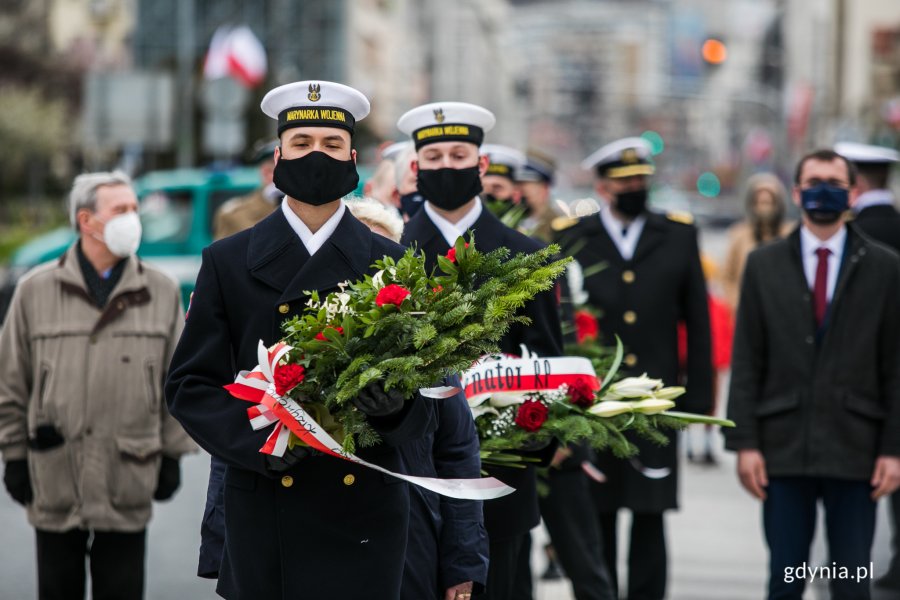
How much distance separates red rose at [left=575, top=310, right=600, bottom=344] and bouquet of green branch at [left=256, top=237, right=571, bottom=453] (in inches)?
106

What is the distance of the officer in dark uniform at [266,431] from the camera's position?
3.56 meters

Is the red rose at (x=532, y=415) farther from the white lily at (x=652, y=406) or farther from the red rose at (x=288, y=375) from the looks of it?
the red rose at (x=288, y=375)

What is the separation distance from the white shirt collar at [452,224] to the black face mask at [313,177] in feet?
4.47

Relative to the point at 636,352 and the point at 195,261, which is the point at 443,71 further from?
the point at 636,352

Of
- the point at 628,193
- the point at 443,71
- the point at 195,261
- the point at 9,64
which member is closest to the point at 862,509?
the point at 628,193

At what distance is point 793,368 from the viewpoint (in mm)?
5785

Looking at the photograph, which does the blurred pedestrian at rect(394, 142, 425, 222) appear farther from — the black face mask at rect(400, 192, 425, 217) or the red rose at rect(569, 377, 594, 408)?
the red rose at rect(569, 377, 594, 408)

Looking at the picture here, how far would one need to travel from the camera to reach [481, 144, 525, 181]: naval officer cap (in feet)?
23.2

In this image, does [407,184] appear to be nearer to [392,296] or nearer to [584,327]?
[584,327]

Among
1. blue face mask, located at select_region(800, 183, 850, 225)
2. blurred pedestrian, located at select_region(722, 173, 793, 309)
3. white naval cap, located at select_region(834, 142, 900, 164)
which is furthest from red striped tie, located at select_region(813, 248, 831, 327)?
blurred pedestrian, located at select_region(722, 173, 793, 309)

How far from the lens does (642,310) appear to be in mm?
6871

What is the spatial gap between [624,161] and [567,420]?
8.18 feet

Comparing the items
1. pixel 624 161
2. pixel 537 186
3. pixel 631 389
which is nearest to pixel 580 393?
pixel 631 389

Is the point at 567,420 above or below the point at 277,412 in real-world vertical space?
below
